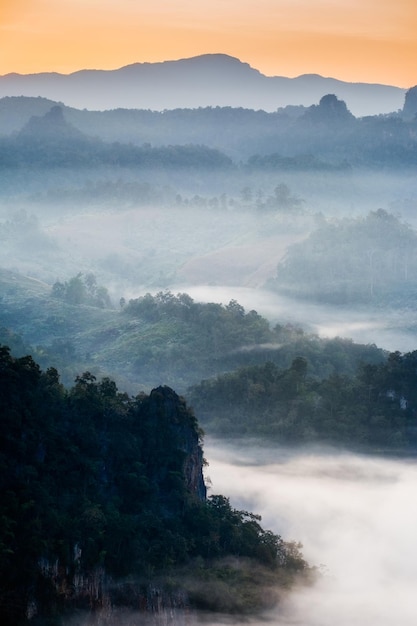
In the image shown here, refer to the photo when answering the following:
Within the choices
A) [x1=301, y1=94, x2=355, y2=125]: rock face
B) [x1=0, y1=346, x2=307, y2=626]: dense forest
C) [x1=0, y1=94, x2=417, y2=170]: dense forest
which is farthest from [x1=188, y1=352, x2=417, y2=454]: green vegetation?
[x1=301, y1=94, x2=355, y2=125]: rock face

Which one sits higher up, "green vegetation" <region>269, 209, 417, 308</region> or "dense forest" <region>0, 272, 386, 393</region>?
"green vegetation" <region>269, 209, 417, 308</region>

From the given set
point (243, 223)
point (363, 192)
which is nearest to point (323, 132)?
point (363, 192)

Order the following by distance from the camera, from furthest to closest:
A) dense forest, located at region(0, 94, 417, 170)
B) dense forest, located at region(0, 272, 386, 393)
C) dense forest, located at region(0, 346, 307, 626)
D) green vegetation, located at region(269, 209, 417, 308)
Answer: dense forest, located at region(0, 94, 417, 170), green vegetation, located at region(269, 209, 417, 308), dense forest, located at region(0, 272, 386, 393), dense forest, located at region(0, 346, 307, 626)

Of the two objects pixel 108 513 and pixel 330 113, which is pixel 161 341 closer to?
pixel 108 513

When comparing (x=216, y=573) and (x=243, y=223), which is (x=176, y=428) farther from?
(x=243, y=223)

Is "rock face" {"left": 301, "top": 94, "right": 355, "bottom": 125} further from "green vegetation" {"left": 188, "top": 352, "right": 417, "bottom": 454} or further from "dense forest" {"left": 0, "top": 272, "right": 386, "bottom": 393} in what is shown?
"green vegetation" {"left": 188, "top": 352, "right": 417, "bottom": 454}

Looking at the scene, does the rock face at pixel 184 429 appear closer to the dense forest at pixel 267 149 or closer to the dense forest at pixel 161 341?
the dense forest at pixel 161 341
